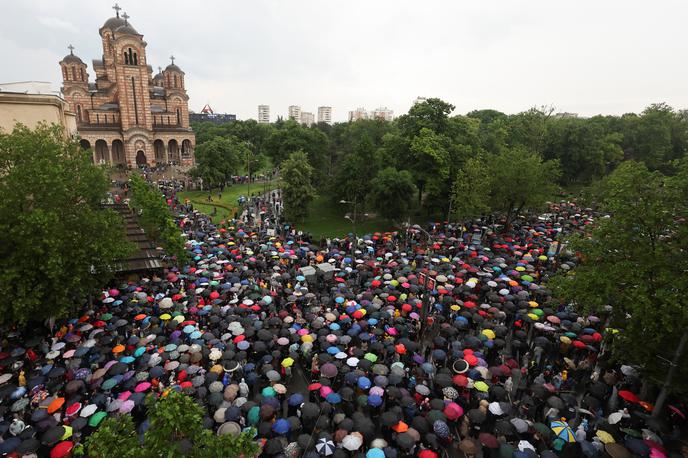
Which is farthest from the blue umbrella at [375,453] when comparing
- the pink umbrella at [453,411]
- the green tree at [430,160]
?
the green tree at [430,160]

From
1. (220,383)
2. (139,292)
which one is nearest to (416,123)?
(139,292)

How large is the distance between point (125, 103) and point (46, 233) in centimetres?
5492

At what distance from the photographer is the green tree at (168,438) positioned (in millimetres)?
6344

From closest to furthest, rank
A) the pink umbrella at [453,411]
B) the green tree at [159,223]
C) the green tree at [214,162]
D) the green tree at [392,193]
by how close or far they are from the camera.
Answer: the pink umbrella at [453,411], the green tree at [159,223], the green tree at [392,193], the green tree at [214,162]

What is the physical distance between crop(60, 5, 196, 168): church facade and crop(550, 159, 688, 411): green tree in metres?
65.5

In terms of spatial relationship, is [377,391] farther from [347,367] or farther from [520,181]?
[520,181]

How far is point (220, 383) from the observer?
12945 millimetres

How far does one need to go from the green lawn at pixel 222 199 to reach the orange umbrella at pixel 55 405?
27353 mm

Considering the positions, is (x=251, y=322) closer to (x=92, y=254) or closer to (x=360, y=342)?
(x=360, y=342)

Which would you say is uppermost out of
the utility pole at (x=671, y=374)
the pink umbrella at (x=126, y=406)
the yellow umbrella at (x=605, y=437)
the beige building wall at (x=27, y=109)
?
the beige building wall at (x=27, y=109)

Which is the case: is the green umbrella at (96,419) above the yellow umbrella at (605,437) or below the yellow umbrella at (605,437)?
below

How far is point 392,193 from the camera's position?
32906 mm

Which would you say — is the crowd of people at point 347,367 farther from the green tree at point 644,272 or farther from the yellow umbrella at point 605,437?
the green tree at point 644,272

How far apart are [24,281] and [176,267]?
10325 millimetres
